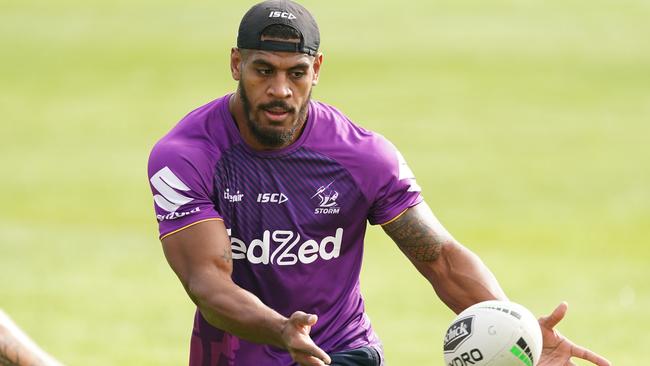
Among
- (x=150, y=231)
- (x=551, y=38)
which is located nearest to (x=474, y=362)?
(x=150, y=231)

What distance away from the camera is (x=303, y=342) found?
7691mm

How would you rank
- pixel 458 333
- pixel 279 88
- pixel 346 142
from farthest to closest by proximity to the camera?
pixel 346 142 → pixel 279 88 → pixel 458 333

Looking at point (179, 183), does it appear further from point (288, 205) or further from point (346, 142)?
point (346, 142)

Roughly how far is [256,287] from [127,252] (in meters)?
13.6

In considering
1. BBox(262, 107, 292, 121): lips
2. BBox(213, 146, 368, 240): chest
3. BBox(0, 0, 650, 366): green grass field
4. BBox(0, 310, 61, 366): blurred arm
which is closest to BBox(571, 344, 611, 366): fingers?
BBox(213, 146, 368, 240): chest

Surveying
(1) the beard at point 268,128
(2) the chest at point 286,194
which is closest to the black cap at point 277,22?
(1) the beard at point 268,128

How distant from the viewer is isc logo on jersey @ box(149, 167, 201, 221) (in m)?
8.73

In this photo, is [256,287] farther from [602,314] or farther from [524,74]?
[524,74]

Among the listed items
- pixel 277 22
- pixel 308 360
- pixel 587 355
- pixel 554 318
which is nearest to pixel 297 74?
pixel 277 22

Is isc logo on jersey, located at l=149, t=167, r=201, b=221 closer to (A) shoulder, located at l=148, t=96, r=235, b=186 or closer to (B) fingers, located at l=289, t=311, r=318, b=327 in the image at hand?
(A) shoulder, located at l=148, t=96, r=235, b=186

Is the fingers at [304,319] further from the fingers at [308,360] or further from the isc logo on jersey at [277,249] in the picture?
the isc logo on jersey at [277,249]

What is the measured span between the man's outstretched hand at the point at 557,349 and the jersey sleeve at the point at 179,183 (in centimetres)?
211

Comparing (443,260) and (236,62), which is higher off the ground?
(236,62)

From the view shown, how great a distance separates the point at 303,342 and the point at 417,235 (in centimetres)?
172
